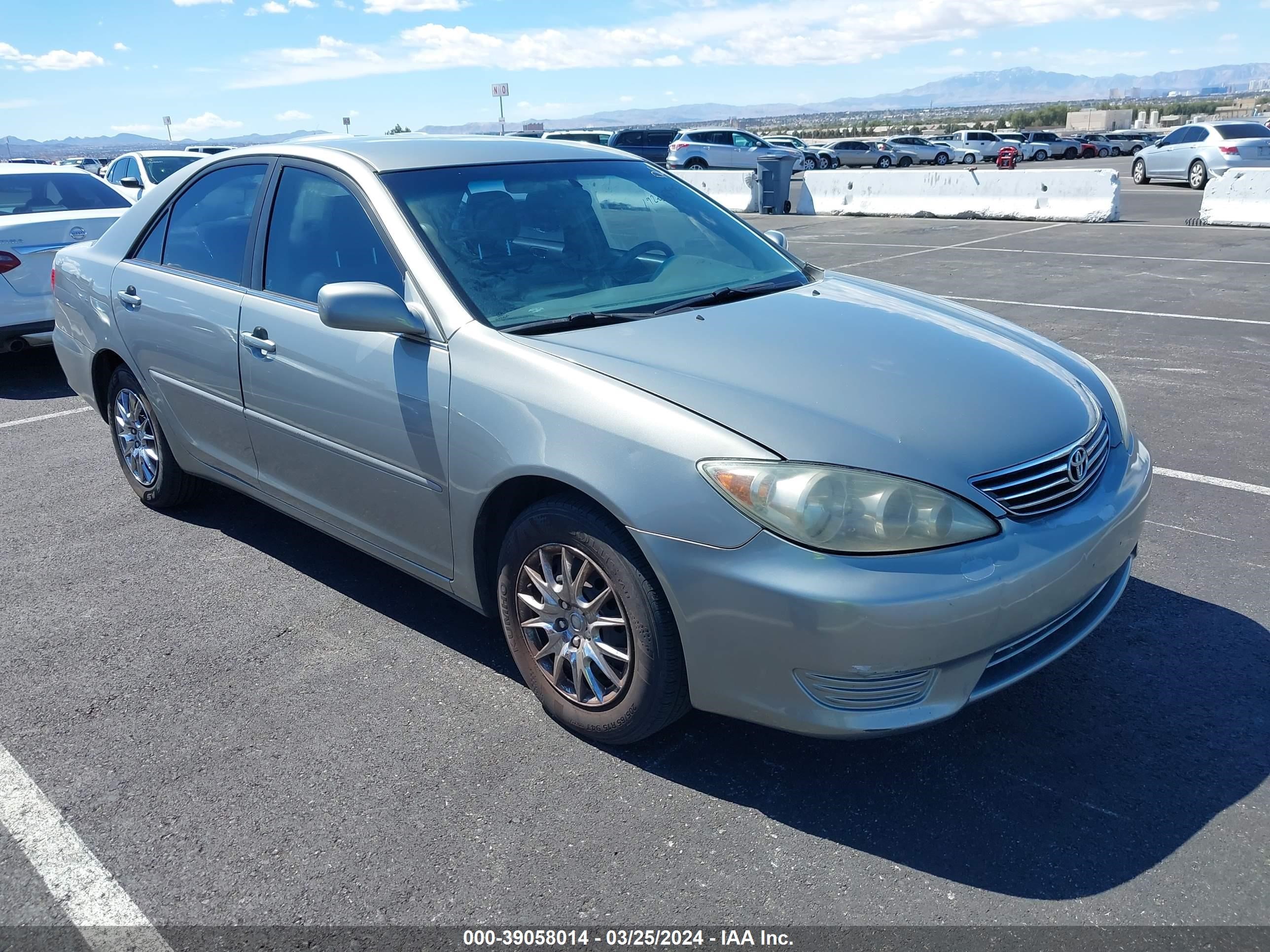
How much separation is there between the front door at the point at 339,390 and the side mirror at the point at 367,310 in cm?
8

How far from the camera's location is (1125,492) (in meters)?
3.03

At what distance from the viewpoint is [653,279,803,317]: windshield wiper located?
136 inches

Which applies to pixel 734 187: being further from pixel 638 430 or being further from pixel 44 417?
pixel 638 430

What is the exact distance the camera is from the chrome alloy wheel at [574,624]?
2889 mm

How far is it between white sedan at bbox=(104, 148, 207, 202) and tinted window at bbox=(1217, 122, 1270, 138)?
21.9 metres

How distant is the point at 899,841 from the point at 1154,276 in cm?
1067

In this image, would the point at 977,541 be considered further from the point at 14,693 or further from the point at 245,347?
the point at 14,693

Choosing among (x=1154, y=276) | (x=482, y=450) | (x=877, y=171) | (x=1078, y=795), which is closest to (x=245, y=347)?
(x=482, y=450)

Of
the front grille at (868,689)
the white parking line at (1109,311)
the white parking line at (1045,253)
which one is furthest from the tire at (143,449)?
the white parking line at (1045,253)

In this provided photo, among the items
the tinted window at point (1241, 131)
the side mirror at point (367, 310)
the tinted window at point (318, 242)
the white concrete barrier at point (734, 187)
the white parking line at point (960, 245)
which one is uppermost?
the tinted window at point (318, 242)

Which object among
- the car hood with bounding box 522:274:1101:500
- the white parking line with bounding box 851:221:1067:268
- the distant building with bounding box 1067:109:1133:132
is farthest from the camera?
the distant building with bounding box 1067:109:1133:132

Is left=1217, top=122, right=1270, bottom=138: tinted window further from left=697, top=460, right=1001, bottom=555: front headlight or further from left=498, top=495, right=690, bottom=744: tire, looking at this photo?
left=498, top=495, right=690, bottom=744: tire

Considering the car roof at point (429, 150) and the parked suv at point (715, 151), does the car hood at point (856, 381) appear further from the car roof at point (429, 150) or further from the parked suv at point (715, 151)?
the parked suv at point (715, 151)

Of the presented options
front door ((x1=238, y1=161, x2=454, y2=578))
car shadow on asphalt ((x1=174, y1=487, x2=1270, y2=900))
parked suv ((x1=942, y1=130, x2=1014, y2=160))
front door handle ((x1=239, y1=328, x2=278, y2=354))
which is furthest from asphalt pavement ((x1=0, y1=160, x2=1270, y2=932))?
parked suv ((x1=942, y1=130, x2=1014, y2=160))
